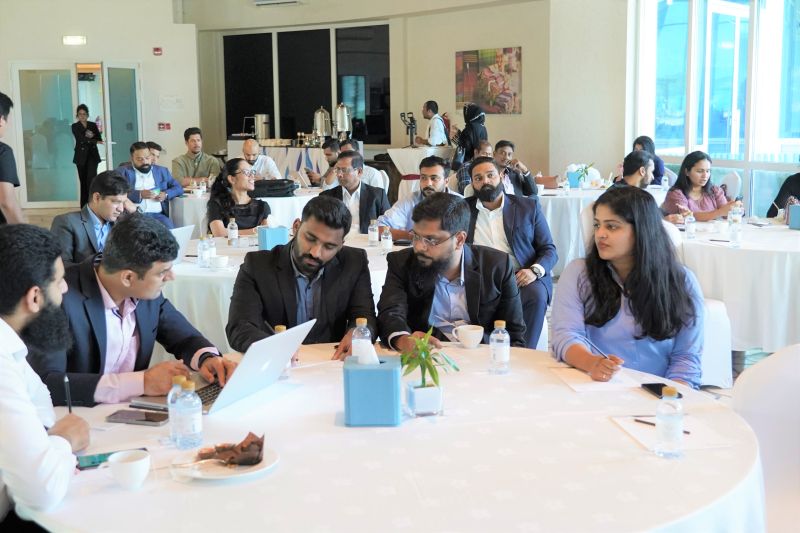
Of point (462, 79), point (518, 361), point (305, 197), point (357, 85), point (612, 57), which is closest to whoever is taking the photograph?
point (518, 361)

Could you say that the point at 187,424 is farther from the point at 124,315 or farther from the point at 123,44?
the point at 123,44

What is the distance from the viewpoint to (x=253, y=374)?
98.3 inches

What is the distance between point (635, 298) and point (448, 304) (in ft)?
2.79

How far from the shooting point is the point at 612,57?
467 inches

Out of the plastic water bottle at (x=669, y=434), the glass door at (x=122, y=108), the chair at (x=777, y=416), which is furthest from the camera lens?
the glass door at (x=122, y=108)

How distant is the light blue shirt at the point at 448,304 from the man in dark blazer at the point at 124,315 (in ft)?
3.38

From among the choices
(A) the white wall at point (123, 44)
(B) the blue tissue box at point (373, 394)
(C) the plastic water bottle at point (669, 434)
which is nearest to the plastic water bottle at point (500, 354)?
(B) the blue tissue box at point (373, 394)

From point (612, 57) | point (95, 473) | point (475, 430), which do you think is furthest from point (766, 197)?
point (95, 473)

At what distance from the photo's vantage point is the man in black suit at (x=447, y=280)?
11.8ft

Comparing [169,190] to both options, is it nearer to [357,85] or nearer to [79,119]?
[79,119]

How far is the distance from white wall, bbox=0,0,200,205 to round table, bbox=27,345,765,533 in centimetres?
1347

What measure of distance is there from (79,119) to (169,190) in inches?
234

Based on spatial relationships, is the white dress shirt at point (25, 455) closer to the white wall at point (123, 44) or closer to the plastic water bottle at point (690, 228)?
the plastic water bottle at point (690, 228)

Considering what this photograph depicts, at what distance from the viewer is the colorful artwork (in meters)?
13.1
